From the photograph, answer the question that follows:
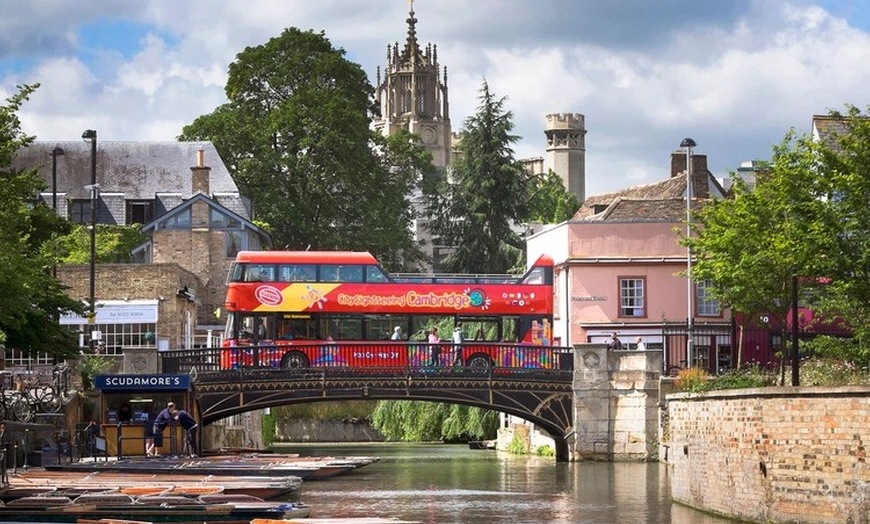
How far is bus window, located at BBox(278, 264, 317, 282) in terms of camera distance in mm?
65250

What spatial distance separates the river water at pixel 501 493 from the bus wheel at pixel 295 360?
3864 millimetres

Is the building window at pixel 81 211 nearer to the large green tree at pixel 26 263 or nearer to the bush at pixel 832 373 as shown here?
the large green tree at pixel 26 263

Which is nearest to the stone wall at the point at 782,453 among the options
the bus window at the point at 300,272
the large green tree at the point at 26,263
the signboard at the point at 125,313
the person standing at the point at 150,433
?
the large green tree at the point at 26,263

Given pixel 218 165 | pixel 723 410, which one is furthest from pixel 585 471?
pixel 218 165

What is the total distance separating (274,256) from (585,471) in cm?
1536

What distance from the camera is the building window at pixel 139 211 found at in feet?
300

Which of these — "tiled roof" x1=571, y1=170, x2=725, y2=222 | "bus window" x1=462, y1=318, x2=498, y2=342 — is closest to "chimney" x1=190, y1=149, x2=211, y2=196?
"tiled roof" x1=571, y1=170, x2=725, y2=222

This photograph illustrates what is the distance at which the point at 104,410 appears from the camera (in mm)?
52281

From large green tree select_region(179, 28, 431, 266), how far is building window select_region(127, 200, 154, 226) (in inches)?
238

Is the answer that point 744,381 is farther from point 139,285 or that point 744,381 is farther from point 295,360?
point 139,285

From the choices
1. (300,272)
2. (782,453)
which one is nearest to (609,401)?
(300,272)

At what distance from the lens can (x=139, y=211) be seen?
91.9m

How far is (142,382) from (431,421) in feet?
102

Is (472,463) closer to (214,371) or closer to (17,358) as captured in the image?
(214,371)
